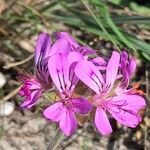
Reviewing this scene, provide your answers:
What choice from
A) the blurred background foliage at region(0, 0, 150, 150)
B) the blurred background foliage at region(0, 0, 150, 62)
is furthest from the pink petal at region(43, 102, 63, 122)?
the blurred background foliage at region(0, 0, 150, 62)

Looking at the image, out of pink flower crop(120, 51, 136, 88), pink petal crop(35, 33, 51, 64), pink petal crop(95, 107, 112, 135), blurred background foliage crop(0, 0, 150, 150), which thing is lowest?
blurred background foliage crop(0, 0, 150, 150)

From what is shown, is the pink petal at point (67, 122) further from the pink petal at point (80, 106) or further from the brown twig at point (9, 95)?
the brown twig at point (9, 95)

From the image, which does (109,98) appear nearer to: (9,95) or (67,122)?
(67,122)

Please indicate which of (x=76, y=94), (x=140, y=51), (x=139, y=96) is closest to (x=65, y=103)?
(x=76, y=94)

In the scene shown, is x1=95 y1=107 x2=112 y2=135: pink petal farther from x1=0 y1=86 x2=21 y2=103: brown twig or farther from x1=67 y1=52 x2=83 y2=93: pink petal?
x1=0 y1=86 x2=21 y2=103: brown twig

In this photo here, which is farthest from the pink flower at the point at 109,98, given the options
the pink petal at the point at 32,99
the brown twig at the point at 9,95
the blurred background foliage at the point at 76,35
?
the brown twig at the point at 9,95

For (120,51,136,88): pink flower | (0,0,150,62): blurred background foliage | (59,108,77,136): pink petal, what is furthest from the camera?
(0,0,150,62): blurred background foliage

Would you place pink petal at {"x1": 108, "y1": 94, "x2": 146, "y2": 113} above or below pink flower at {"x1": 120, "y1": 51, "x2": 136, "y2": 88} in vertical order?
below
